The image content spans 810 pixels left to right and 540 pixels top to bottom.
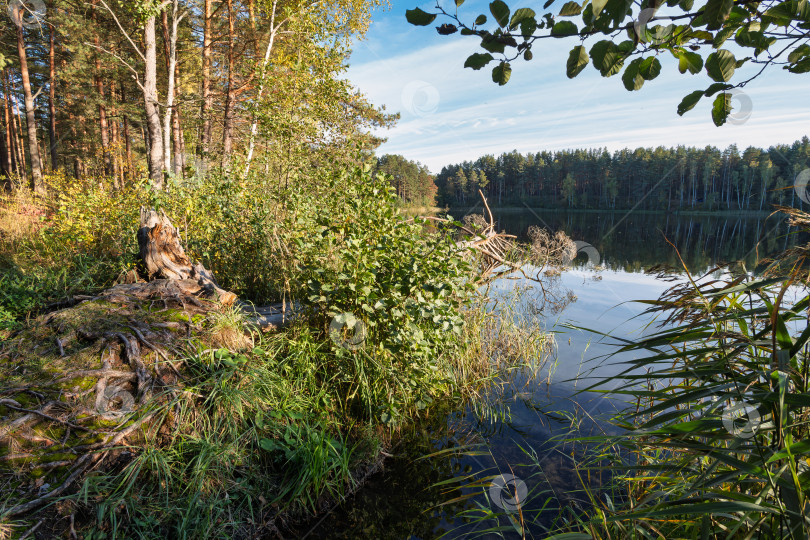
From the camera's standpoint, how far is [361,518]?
3.13m

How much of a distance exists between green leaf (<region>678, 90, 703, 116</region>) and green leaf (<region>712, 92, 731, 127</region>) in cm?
7

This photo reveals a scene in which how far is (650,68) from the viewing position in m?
1.50

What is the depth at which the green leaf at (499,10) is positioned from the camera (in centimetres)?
130

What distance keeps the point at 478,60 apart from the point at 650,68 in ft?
2.24

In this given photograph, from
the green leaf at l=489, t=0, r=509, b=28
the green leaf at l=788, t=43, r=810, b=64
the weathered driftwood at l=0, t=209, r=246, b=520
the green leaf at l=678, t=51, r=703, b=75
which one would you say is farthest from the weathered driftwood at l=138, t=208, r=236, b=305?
the green leaf at l=788, t=43, r=810, b=64

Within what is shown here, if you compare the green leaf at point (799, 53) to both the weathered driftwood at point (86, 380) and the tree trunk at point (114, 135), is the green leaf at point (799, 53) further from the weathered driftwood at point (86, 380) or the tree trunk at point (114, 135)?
the tree trunk at point (114, 135)

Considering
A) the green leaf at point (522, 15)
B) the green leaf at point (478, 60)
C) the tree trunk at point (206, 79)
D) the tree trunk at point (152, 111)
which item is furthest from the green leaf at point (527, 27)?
the tree trunk at point (206, 79)

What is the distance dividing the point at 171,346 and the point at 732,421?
3738 millimetres

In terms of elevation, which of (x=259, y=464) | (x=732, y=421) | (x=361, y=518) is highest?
(x=732, y=421)

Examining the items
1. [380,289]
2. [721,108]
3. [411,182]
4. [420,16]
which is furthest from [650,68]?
[411,182]

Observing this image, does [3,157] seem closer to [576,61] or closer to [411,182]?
[576,61]

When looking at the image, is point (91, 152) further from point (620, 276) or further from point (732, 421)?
point (732, 421)

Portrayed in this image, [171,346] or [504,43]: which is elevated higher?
[504,43]


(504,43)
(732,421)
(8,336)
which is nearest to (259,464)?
(8,336)
